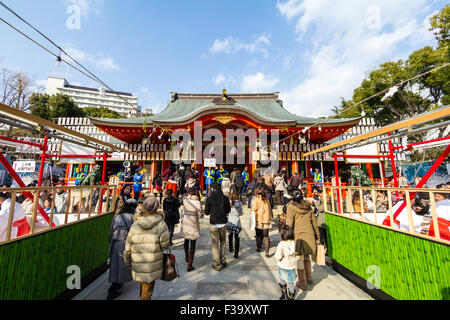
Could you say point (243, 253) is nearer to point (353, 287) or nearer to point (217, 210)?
point (217, 210)

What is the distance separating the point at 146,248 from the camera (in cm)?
222

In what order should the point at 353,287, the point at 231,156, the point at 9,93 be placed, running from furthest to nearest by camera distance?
the point at 9,93 < the point at 231,156 < the point at 353,287

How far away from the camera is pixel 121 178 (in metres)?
10.4

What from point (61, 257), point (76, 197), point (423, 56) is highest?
point (423, 56)

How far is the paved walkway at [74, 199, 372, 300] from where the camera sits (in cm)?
284

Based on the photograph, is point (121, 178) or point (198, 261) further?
point (121, 178)

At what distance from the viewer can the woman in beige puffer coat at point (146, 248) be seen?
2.20m

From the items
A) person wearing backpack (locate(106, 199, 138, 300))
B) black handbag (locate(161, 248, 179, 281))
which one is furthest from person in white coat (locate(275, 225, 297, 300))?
person wearing backpack (locate(106, 199, 138, 300))

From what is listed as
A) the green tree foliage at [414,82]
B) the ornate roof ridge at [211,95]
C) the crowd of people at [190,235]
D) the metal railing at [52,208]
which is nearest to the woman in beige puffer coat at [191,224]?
the crowd of people at [190,235]

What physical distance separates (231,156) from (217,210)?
356 inches

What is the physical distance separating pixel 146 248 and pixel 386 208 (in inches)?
178

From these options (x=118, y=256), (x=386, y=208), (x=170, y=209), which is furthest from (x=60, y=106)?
(x=386, y=208)

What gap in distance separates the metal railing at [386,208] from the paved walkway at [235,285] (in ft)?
4.06

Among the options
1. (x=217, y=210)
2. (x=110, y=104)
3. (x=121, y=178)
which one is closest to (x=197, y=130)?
(x=121, y=178)
